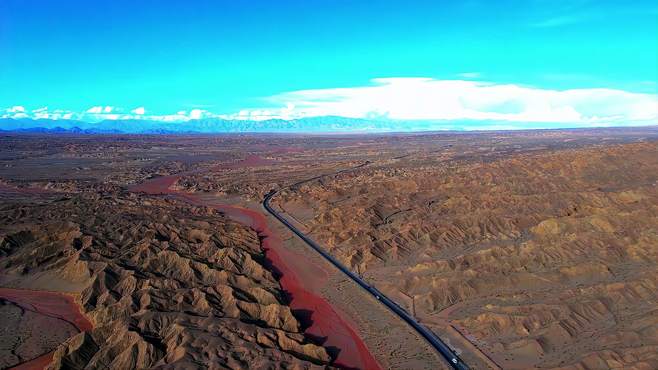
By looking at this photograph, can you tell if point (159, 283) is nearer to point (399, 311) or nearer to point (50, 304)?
point (50, 304)

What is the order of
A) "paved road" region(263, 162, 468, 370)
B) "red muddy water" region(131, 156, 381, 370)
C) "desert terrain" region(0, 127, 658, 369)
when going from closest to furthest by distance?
"desert terrain" region(0, 127, 658, 369)
"paved road" region(263, 162, 468, 370)
"red muddy water" region(131, 156, 381, 370)

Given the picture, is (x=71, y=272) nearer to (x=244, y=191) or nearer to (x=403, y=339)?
(x=403, y=339)

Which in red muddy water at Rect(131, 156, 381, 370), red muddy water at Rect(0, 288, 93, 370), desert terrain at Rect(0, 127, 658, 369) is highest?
desert terrain at Rect(0, 127, 658, 369)

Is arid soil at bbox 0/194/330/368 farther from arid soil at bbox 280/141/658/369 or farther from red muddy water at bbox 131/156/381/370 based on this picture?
arid soil at bbox 280/141/658/369

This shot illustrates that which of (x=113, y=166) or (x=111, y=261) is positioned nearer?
(x=111, y=261)

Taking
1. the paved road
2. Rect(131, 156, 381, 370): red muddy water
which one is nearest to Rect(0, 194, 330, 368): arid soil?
Rect(131, 156, 381, 370): red muddy water

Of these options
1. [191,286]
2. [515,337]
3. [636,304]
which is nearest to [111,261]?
[191,286]

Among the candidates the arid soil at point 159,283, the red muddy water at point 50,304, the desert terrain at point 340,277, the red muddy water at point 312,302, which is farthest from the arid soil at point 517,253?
the red muddy water at point 50,304
